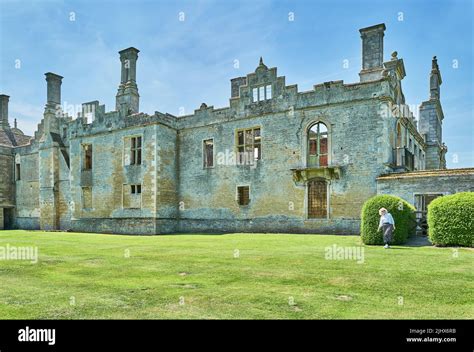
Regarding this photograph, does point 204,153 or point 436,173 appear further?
point 204,153

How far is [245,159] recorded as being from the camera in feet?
75.5

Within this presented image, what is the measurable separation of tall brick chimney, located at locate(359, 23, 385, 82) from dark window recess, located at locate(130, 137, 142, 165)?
15433 millimetres

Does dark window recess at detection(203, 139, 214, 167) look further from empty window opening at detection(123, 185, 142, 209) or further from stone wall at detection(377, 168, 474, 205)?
stone wall at detection(377, 168, 474, 205)

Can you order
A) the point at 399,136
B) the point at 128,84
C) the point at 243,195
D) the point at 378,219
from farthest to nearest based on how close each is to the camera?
the point at 128,84, the point at 243,195, the point at 399,136, the point at 378,219

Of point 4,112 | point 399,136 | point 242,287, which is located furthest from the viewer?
point 4,112

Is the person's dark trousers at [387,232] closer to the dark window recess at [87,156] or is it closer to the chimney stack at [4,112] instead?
the dark window recess at [87,156]

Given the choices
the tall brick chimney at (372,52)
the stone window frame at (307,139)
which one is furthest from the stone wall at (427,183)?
the tall brick chimney at (372,52)

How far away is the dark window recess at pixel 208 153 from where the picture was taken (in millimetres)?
24781

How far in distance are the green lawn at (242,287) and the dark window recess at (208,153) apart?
1467 centimetres

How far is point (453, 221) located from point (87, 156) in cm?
2572

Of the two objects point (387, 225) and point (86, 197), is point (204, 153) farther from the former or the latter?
point (387, 225)

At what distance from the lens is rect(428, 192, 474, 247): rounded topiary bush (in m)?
11.8

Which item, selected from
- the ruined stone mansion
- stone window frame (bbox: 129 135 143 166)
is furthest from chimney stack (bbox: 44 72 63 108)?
stone window frame (bbox: 129 135 143 166)

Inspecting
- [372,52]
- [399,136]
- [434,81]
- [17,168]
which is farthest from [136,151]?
[434,81]
